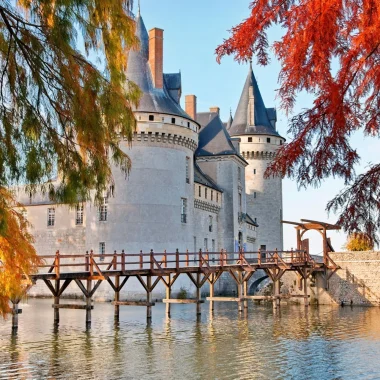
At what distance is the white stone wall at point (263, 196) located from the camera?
162ft

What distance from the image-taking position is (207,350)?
15539 millimetres

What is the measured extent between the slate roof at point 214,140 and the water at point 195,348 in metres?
19.9

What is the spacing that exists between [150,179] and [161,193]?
3.11ft

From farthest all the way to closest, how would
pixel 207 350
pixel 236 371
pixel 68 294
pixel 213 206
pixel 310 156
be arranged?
1. pixel 213 206
2. pixel 68 294
3. pixel 207 350
4. pixel 236 371
5. pixel 310 156

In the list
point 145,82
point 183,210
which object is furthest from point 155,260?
point 145,82

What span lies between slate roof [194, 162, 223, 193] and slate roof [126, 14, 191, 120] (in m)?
5.75

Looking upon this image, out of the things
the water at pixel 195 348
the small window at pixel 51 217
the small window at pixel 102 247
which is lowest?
the water at pixel 195 348

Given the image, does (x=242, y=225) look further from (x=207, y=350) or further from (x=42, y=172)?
(x=42, y=172)

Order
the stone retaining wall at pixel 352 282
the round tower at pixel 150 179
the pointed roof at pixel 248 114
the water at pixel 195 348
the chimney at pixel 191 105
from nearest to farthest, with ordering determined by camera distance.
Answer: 1. the water at pixel 195 348
2. the stone retaining wall at pixel 352 282
3. the round tower at pixel 150 179
4. the chimney at pixel 191 105
5. the pointed roof at pixel 248 114

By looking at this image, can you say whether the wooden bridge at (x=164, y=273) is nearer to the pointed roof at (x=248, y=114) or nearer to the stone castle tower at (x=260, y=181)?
the stone castle tower at (x=260, y=181)

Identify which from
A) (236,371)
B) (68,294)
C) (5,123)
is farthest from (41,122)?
(68,294)

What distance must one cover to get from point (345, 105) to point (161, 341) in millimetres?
12321

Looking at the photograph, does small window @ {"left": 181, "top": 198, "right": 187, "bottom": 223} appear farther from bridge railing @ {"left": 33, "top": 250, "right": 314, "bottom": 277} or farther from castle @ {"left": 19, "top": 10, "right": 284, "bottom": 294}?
bridge railing @ {"left": 33, "top": 250, "right": 314, "bottom": 277}

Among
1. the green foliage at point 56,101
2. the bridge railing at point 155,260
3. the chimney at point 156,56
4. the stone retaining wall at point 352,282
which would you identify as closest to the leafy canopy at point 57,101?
the green foliage at point 56,101
